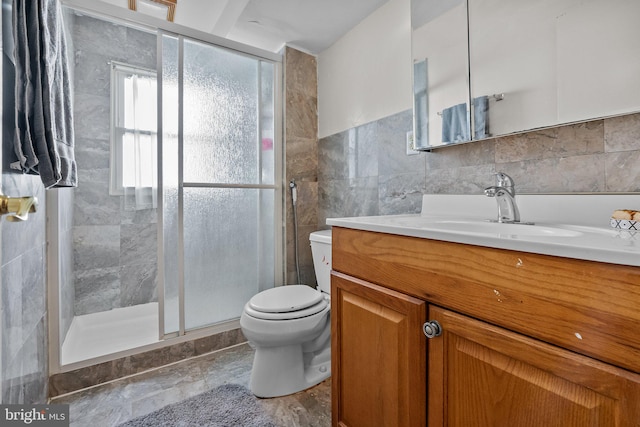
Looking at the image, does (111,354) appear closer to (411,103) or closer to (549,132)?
(411,103)

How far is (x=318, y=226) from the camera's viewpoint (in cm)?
220

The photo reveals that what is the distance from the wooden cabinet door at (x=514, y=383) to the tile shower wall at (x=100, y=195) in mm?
2404

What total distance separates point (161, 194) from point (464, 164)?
62.3 inches

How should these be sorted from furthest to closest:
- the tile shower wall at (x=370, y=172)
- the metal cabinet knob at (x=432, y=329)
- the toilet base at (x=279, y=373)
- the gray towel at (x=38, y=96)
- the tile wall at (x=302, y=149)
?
the tile wall at (x=302, y=149) < the tile shower wall at (x=370, y=172) < the toilet base at (x=279, y=373) < the gray towel at (x=38, y=96) < the metal cabinet knob at (x=432, y=329)

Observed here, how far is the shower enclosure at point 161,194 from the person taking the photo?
1.71 m

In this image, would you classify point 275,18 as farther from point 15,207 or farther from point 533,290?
point 533,290

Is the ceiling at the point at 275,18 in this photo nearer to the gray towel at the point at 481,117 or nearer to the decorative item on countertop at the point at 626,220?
the gray towel at the point at 481,117

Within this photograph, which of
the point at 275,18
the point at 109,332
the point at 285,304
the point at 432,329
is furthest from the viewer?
the point at 109,332

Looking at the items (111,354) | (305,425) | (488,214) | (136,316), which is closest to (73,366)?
(111,354)

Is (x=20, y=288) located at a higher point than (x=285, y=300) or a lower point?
higher

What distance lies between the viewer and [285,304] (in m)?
1.41

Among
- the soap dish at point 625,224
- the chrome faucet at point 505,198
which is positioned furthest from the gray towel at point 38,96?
the soap dish at point 625,224

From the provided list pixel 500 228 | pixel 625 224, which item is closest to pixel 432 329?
pixel 500 228

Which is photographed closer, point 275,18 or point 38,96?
point 38,96
